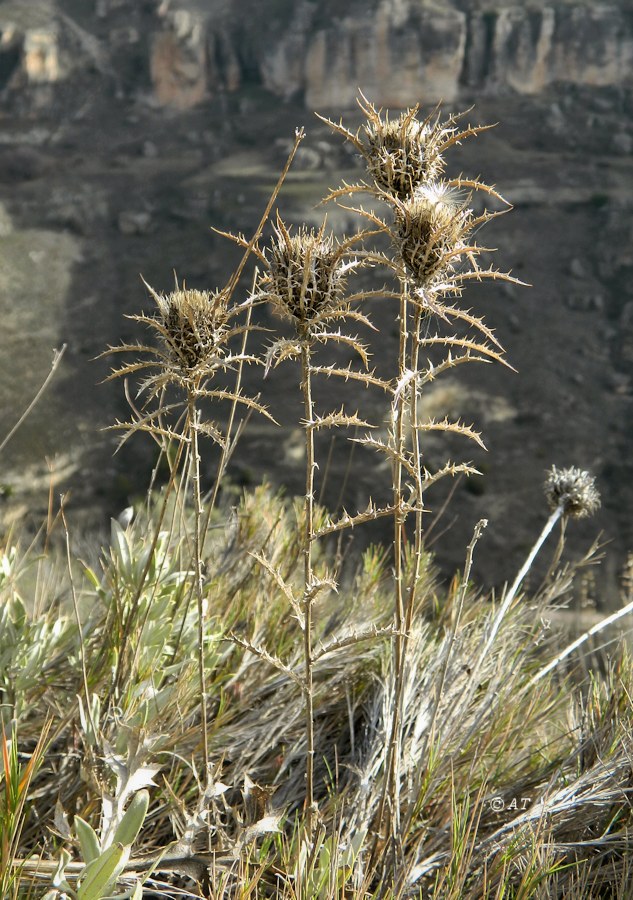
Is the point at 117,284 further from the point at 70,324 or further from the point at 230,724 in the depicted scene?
the point at 230,724

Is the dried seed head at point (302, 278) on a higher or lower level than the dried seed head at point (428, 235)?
lower

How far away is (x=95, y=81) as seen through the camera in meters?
44.9

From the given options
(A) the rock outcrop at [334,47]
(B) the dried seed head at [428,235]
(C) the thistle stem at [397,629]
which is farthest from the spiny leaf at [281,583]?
(A) the rock outcrop at [334,47]

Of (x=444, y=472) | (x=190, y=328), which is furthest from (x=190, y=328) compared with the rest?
(x=444, y=472)

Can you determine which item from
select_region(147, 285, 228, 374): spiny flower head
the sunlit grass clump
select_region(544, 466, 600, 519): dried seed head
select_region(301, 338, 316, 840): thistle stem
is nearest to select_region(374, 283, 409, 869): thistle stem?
the sunlit grass clump

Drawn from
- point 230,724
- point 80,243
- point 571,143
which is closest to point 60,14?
point 80,243

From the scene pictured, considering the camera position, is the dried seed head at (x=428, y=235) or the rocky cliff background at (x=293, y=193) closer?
the dried seed head at (x=428, y=235)

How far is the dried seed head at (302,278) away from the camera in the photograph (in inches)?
55.1

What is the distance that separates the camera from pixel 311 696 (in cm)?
159

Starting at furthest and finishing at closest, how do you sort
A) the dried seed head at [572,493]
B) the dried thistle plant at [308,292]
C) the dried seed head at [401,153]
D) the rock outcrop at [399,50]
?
the rock outcrop at [399,50] < the dried seed head at [572,493] < the dried seed head at [401,153] < the dried thistle plant at [308,292]

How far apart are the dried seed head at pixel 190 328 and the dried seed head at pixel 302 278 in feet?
0.38

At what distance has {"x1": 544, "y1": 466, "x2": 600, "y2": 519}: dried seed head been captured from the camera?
8.05ft

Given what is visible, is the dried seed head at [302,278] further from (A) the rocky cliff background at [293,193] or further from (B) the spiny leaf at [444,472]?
(A) the rocky cliff background at [293,193]

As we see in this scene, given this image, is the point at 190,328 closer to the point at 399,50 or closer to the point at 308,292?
the point at 308,292
